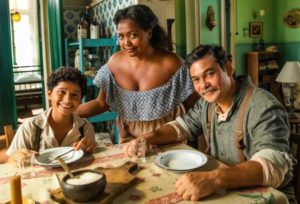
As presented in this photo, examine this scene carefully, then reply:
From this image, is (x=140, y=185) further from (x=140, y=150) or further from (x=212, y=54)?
(x=212, y=54)

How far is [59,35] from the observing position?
3.18 metres

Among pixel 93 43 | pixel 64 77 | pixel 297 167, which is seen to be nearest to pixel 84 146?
pixel 64 77

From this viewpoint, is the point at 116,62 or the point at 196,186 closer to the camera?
the point at 196,186

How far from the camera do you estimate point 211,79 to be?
1.42 m

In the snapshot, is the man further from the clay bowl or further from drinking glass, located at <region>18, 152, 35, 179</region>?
drinking glass, located at <region>18, 152, 35, 179</region>

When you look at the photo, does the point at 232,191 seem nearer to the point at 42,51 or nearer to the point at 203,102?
the point at 203,102

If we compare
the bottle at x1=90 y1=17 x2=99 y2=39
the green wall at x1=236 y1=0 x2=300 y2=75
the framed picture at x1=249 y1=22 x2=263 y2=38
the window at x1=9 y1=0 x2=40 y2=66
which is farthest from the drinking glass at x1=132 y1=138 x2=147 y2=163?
Answer: the window at x1=9 y1=0 x2=40 y2=66

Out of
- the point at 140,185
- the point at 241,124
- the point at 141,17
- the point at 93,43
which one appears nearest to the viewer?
the point at 140,185

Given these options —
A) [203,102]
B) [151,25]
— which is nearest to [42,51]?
[151,25]

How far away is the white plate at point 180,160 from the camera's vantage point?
1.28 m

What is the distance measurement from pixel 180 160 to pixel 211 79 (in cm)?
39

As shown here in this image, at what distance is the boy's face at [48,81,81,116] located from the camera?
1.58 metres

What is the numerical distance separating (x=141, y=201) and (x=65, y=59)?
256 centimetres

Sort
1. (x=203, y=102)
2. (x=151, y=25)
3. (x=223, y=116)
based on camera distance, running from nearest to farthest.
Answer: (x=223, y=116), (x=203, y=102), (x=151, y=25)
